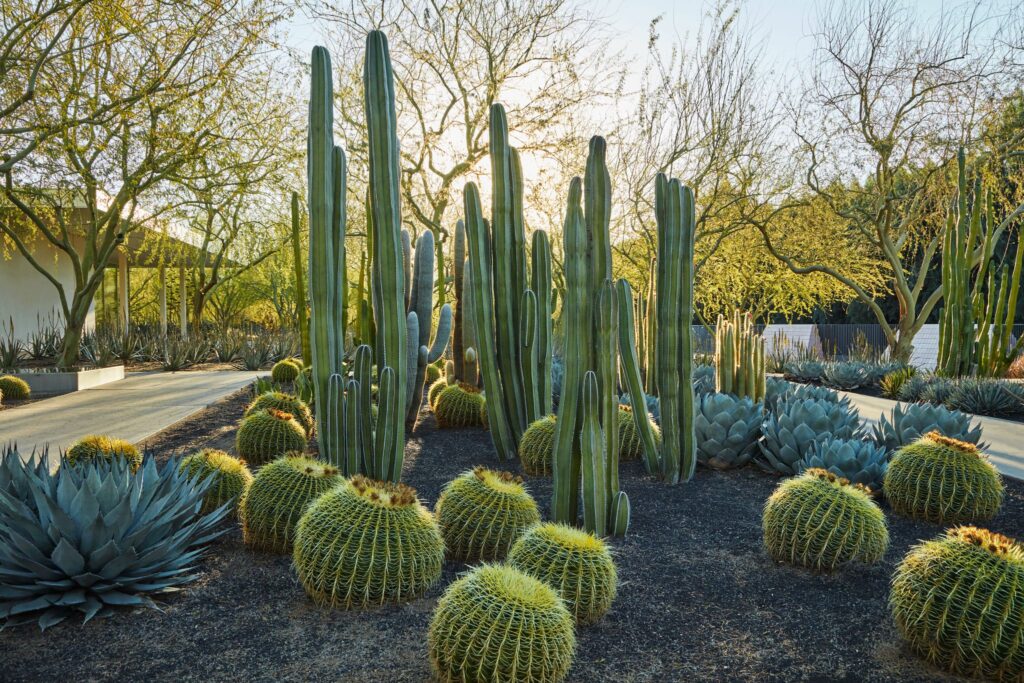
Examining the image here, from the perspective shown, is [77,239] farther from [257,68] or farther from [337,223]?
[337,223]

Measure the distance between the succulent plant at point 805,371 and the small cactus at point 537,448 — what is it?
9.81m

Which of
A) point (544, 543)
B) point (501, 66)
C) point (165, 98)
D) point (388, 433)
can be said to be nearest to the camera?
point (544, 543)

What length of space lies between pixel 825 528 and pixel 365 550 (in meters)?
2.24

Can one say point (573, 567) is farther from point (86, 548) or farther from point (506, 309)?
point (506, 309)

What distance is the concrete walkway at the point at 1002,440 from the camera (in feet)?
18.4

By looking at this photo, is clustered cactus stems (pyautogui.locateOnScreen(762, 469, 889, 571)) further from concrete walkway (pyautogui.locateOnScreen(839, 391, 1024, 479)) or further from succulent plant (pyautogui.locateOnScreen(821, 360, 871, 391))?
succulent plant (pyautogui.locateOnScreen(821, 360, 871, 391))

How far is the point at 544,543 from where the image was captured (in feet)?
10.4

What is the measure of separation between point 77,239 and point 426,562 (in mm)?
19721

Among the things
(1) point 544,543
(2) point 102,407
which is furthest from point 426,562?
(2) point 102,407

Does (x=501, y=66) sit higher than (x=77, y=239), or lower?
higher

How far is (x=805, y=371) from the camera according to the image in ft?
45.7

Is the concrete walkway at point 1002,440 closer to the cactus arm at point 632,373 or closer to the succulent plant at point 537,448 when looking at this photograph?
the cactus arm at point 632,373

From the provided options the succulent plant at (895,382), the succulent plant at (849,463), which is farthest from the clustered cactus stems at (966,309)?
the succulent plant at (849,463)

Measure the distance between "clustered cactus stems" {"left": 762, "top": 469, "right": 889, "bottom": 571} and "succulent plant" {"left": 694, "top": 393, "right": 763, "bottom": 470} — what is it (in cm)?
165
